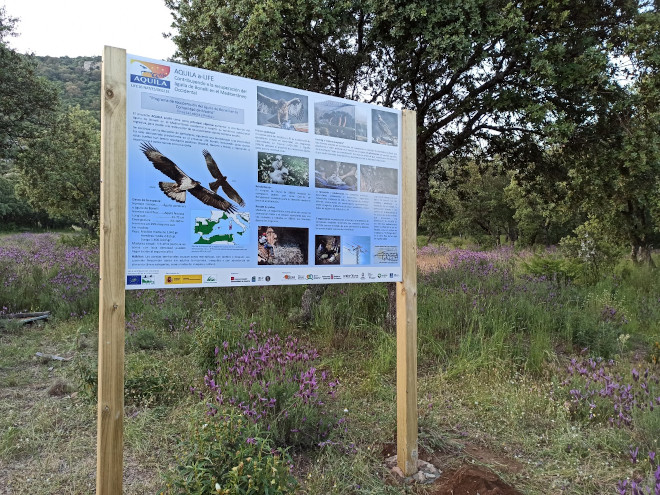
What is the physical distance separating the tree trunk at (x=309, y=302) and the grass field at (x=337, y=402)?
0.30 m

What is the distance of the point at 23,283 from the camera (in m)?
8.42

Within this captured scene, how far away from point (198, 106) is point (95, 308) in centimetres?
617

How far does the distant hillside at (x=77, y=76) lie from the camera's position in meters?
47.2

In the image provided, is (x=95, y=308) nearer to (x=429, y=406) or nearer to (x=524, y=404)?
(x=429, y=406)

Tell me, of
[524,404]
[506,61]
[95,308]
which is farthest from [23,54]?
[524,404]

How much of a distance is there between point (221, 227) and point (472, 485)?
84.6 inches

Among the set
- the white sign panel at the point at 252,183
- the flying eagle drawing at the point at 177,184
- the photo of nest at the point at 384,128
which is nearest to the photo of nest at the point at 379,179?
the white sign panel at the point at 252,183

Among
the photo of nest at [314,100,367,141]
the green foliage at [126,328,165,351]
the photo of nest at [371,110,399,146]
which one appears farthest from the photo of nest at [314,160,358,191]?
the green foliage at [126,328,165,351]

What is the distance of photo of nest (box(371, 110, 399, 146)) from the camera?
123 inches

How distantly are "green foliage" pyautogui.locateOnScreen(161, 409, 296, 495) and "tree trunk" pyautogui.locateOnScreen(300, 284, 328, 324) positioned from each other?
4164 mm

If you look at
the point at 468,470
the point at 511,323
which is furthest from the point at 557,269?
the point at 468,470

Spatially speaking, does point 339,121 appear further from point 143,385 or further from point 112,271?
point 143,385

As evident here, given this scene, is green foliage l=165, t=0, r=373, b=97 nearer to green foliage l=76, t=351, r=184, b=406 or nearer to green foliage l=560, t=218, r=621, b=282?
green foliage l=76, t=351, r=184, b=406

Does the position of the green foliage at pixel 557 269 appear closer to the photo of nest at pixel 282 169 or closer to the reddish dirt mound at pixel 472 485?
the reddish dirt mound at pixel 472 485
